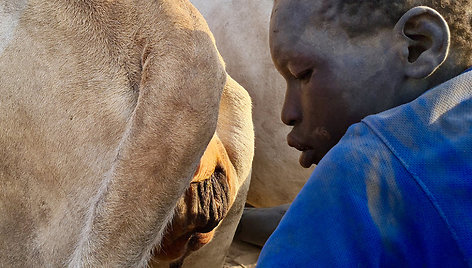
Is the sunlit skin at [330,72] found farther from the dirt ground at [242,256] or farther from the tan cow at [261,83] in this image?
the dirt ground at [242,256]

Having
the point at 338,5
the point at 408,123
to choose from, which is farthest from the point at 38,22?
the point at 408,123

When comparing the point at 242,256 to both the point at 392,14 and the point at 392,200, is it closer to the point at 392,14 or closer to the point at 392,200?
the point at 392,14

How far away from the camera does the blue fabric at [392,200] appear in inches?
29.1

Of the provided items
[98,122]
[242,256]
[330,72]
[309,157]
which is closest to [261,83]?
[242,256]

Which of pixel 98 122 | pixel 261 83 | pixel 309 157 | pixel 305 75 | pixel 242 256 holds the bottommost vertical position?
pixel 242 256

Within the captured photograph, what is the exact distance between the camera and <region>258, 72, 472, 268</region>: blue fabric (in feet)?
2.42

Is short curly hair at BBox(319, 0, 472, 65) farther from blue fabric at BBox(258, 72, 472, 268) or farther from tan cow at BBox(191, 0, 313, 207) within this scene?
tan cow at BBox(191, 0, 313, 207)

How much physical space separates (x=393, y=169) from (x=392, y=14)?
1.07ft

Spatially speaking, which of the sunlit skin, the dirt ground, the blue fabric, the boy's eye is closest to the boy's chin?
the sunlit skin

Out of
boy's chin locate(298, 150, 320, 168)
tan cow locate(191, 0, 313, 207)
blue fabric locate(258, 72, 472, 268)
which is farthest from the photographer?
tan cow locate(191, 0, 313, 207)

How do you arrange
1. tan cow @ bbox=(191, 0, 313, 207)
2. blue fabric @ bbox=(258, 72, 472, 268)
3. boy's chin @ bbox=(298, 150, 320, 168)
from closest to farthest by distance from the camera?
blue fabric @ bbox=(258, 72, 472, 268), boy's chin @ bbox=(298, 150, 320, 168), tan cow @ bbox=(191, 0, 313, 207)

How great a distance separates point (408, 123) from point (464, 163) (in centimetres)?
8

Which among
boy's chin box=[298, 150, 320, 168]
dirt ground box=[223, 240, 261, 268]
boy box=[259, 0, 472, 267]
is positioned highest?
boy box=[259, 0, 472, 267]

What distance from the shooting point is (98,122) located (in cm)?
133
